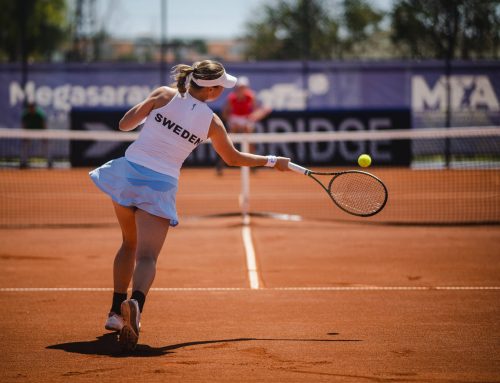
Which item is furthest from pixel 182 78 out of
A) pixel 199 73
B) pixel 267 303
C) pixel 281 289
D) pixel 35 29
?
pixel 35 29

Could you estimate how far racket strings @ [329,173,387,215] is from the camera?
18.0ft

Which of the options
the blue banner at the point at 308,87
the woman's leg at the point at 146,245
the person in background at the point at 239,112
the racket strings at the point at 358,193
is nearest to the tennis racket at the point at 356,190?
the racket strings at the point at 358,193

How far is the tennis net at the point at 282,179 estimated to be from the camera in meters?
12.5

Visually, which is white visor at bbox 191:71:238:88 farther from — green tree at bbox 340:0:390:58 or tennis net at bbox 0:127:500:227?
green tree at bbox 340:0:390:58

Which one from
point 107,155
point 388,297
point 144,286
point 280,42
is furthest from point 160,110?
point 280,42

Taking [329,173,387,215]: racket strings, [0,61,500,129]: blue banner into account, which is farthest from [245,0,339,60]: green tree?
[329,173,387,215]: racket strings

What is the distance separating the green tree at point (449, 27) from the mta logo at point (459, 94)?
2.62 ft

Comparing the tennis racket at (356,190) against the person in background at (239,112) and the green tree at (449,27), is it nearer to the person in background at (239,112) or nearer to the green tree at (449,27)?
the person in background at (239,112)

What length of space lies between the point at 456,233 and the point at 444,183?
7.36 metres

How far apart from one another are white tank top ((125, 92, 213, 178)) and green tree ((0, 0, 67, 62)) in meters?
33.8

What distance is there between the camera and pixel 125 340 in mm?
4668

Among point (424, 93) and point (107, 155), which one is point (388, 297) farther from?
point (424, 93)

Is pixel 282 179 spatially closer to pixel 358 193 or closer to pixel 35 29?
pixel 358 193

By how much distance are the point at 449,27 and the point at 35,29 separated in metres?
27.8
